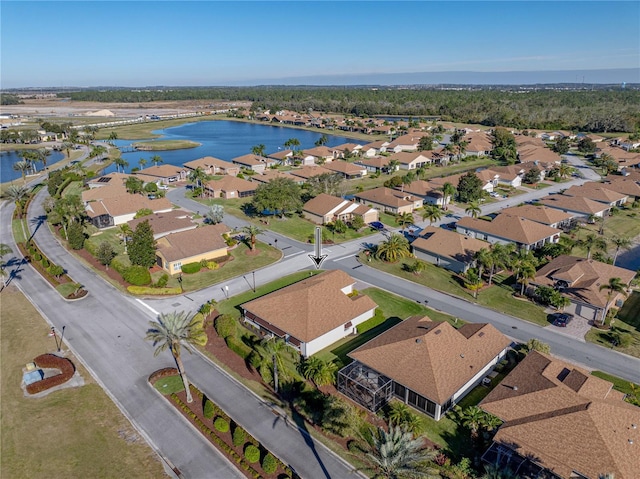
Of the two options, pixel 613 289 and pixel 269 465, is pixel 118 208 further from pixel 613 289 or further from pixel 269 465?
pixel 613 289

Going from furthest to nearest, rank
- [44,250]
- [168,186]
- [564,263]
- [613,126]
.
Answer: [613,126]
[168,186]
[44,250]
[564,263]

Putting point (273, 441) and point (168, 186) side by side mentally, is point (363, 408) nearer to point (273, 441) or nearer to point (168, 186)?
point (273, 441)

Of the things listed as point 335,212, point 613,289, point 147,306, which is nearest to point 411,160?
point 335,212

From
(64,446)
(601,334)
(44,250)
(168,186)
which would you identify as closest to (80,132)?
(168,186)

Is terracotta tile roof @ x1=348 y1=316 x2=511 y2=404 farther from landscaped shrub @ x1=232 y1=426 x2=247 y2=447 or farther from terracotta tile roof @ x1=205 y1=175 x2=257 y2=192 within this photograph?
terracotta tile roof @ x1=205 y1=175 x2=257 y2=192

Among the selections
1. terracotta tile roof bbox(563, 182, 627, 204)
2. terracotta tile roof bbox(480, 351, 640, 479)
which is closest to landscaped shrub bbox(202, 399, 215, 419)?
terracotta tile roof bbox(480, 351, 640, 479)

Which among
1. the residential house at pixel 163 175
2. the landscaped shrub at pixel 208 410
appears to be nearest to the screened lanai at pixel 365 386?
the landscaped shrub at pixel 208 410
